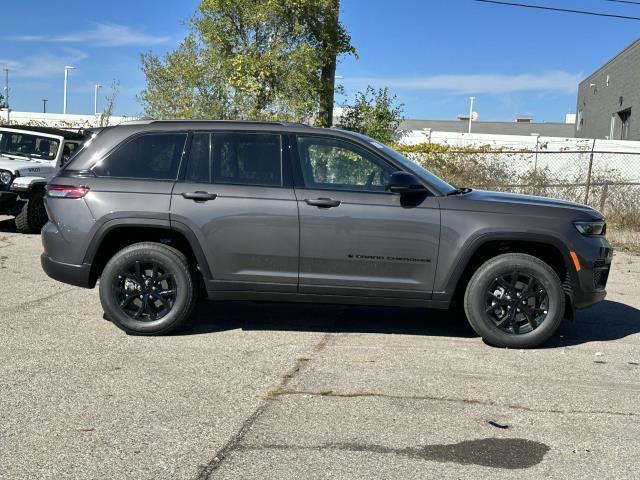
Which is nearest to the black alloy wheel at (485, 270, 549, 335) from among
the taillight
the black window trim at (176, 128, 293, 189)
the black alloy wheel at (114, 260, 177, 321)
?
the black window trim at (176, 128, 293, 189)

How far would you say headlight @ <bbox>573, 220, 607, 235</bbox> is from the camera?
591 cm

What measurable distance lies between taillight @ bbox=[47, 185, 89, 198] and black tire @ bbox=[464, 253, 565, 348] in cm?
340

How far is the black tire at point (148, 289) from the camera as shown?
6008 mm

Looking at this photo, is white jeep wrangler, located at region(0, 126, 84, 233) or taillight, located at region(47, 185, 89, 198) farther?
white jeep wrangler, located at region(0, 126, 84, 233)

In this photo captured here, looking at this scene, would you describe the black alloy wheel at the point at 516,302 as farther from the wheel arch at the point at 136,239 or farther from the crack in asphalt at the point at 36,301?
the crack in asphalt at the point at 36,301

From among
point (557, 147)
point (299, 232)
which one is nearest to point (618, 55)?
point (557, 147)

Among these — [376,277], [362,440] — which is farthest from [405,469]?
[376,277]

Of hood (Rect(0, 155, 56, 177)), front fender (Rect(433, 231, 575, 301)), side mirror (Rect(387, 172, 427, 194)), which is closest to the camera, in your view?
side mirror (Rect(387, 172, 427, 194))

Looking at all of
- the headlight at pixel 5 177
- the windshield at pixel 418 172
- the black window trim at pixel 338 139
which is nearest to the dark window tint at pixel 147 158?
the black window trim at pixel 338 139

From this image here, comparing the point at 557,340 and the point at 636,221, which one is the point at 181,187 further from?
the point at 636,221

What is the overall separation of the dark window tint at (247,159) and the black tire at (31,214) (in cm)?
719

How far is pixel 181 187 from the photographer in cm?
598

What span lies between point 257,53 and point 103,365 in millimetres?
10690

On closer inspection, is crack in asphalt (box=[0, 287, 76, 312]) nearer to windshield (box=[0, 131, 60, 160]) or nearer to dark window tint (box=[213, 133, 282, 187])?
dark window tint (box=[213, 133, 282, 187])
